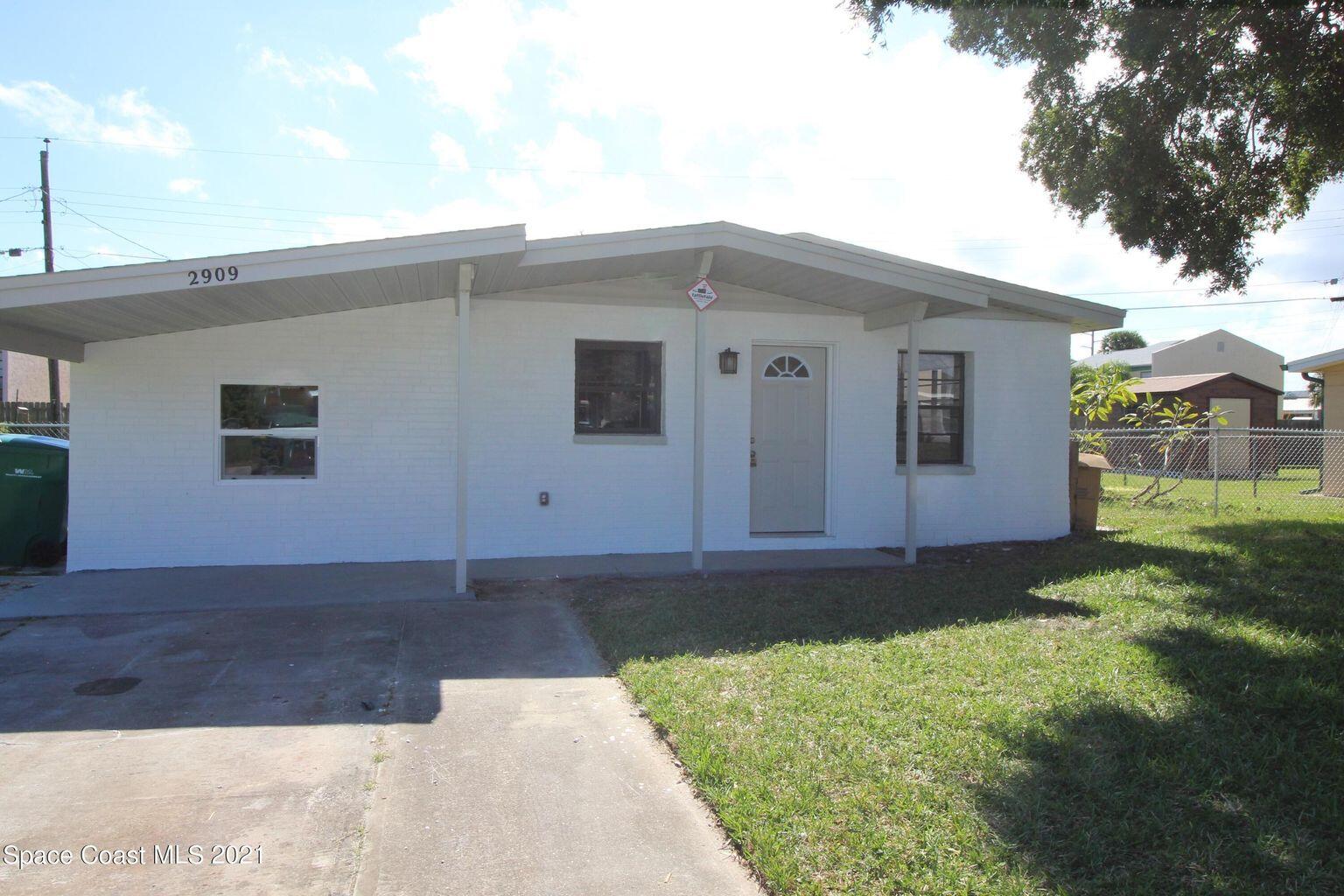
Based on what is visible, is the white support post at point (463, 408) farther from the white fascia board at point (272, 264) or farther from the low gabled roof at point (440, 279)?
the white fascia board at point (272, 264)

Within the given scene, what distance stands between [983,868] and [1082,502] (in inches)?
364

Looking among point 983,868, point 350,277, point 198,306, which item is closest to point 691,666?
point 983,868

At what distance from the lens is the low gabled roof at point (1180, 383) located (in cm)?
2653

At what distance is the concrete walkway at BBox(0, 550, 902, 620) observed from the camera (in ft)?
24.0

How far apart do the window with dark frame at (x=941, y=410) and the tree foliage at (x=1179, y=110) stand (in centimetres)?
226

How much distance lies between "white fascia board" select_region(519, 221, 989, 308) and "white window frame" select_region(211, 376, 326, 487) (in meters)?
2.90

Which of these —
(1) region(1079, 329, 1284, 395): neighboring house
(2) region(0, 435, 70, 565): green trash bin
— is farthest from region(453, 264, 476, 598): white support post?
(1) region(1079, 329, 1284, 395): neighboring house

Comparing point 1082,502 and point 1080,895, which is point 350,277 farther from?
point 1082,502

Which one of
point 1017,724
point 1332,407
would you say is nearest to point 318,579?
point 1017,724

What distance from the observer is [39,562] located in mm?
9195

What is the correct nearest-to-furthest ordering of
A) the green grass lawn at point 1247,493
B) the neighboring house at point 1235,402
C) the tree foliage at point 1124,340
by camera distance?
A: 1. the green grass lawn at point 1247,493
2. the neighboring house at point 1235,402
3. the tree foliage at point 1124,340

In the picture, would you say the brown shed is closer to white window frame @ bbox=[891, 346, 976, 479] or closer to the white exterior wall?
white window frame @ bbox=[891, 346, 976, 479]

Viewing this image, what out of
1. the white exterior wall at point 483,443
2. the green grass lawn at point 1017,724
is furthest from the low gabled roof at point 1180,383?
the green grass lawn at point 1017,724

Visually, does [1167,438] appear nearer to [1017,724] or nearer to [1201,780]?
[1017,724]
